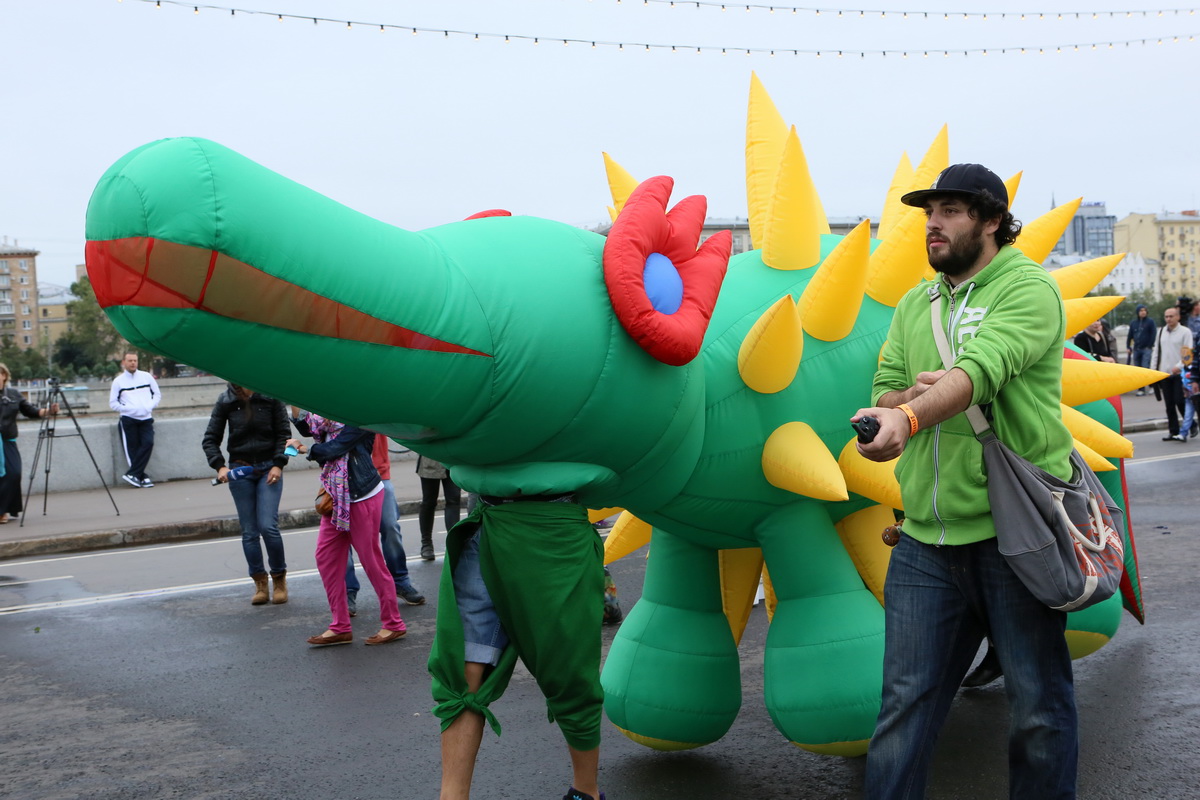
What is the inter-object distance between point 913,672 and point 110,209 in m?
2.21

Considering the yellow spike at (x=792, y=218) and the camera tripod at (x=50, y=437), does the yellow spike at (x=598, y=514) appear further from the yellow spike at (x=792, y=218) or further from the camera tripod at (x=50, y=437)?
the camera tripod at (x=50, y=437)

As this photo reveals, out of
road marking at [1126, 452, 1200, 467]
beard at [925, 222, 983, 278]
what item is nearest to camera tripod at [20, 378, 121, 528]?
beard at [925, 222, 983, 278]

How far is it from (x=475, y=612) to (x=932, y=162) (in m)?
2.50

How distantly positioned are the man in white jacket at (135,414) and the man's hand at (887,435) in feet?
41.2

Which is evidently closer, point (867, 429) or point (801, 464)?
point (867, 429)

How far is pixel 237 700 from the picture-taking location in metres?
5.48

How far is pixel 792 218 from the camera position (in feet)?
13.3

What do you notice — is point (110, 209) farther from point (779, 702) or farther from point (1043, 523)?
point (779, 702)

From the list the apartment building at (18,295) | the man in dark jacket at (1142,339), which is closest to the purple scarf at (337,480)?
the man in dark jacket at (1142,339)

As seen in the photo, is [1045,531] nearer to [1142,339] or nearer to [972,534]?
[972,534]

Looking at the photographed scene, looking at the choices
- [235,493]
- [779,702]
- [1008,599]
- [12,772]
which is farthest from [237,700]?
[1008,599]

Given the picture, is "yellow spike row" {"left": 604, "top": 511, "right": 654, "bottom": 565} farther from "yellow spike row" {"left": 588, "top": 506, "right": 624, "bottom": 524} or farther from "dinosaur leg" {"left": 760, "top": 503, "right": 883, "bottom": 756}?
"dinosaur leg" {"left": 760, "top": 503, "right": 883, "bottom": 756}

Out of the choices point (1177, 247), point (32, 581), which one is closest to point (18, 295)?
point (1177, 247)

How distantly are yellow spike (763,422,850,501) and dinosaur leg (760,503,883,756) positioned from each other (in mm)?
234
